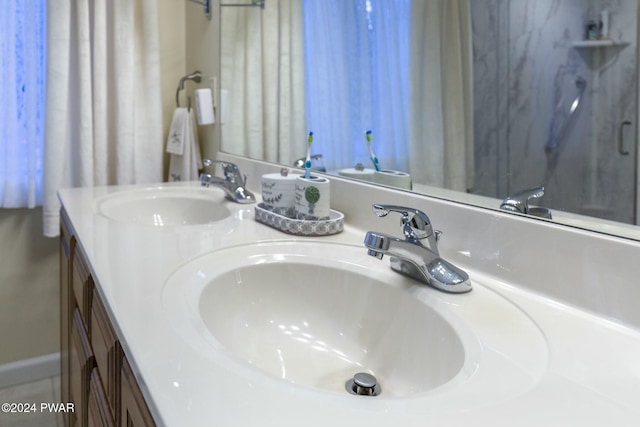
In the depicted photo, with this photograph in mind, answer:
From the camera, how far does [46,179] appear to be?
1.73 metres

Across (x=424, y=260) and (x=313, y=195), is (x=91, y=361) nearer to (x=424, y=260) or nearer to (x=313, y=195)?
(x=313, y=195)

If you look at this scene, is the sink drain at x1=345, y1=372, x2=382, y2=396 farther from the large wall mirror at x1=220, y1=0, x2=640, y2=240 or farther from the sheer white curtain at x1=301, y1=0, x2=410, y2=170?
the sheer white curtain at x1=301, y1=0, x2=410, y2=170

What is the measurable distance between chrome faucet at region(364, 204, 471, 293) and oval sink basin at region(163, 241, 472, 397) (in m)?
0.05

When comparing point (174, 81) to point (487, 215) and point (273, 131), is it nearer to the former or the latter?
point (273, 131)

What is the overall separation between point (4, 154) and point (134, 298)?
4.76ft

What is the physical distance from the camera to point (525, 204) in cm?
72

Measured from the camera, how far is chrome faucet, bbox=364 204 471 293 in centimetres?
69

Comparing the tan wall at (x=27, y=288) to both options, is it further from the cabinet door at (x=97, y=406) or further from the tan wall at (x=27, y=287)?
the cabinet door at (x=97, y=406)

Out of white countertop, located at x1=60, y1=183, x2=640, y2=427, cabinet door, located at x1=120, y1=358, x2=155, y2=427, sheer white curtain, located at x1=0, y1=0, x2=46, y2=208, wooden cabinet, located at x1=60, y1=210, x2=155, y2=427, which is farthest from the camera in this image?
sheer white curtain, located at x1=0, y1=0, x2=46, y2=208

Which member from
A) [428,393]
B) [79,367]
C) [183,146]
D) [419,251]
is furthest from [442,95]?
[183,146]

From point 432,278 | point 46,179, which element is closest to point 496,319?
point 432,278

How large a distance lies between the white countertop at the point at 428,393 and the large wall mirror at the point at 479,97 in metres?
0.16

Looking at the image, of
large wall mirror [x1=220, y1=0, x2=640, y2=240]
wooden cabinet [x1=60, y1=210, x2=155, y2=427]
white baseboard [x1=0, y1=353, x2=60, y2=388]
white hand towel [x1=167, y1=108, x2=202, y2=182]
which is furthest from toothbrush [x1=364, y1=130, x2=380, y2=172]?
white baseboard [x1=0, y1=353, x2=60, y2=388]

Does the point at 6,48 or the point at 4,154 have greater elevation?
the point at 6,48
